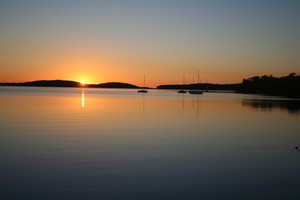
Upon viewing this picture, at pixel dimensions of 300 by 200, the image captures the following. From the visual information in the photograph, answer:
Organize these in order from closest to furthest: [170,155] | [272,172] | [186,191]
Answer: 1. [186,191]
2. [272,172]
3. [170,155]

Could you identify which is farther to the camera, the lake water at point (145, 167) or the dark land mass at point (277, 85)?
the dark land mass at point (277, 85)

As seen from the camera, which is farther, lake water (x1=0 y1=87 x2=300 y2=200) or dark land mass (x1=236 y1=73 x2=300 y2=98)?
dark land mass (x1=236 y1=73 x2=300 y2=98)

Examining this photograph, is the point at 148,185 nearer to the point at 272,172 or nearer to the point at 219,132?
the point at 272,172

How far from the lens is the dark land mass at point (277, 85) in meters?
147

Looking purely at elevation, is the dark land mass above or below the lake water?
above

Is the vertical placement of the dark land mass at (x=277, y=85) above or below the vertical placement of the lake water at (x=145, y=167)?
above

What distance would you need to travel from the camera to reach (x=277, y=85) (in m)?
165

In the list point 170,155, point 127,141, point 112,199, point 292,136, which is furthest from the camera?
point 292,136

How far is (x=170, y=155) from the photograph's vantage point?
1481 cm

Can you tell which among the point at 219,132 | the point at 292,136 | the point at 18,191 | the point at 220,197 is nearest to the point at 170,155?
the point at 220,197

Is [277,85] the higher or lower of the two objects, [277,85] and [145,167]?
the higher

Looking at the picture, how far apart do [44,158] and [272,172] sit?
34.4 ft

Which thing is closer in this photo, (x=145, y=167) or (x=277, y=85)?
(x=145, y=167)

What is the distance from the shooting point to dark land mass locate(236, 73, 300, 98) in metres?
147
